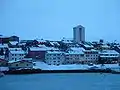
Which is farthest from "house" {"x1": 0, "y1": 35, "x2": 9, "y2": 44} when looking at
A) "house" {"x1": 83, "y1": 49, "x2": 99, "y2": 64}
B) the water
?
the water

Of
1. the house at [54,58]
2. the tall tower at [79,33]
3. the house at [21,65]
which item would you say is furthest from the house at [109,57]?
the tall tower at [79,33]

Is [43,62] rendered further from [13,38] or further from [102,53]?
[13,38]

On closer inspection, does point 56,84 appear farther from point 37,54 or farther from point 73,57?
point 37,54

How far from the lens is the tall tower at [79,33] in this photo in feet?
43.8

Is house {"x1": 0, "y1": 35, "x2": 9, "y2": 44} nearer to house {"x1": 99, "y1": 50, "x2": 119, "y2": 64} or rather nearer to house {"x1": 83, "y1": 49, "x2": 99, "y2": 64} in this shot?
house {"x1": 83, "y1": 49, "x2": 99, "y2": 64}

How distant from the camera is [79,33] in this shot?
13438 millimetres

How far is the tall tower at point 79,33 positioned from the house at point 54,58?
5001mm

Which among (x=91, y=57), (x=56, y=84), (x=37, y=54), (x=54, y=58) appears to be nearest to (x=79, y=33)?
(x=91, y=57)

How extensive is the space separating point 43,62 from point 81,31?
5270 mm

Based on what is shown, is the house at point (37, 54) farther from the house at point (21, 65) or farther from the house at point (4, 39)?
the house at point (4, 39)

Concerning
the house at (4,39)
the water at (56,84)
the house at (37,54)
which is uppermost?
the house at (4,39)

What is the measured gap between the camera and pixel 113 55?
921cm

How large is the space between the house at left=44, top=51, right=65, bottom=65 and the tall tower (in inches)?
197

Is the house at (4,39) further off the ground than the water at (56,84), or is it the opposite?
the house at (4,39)
